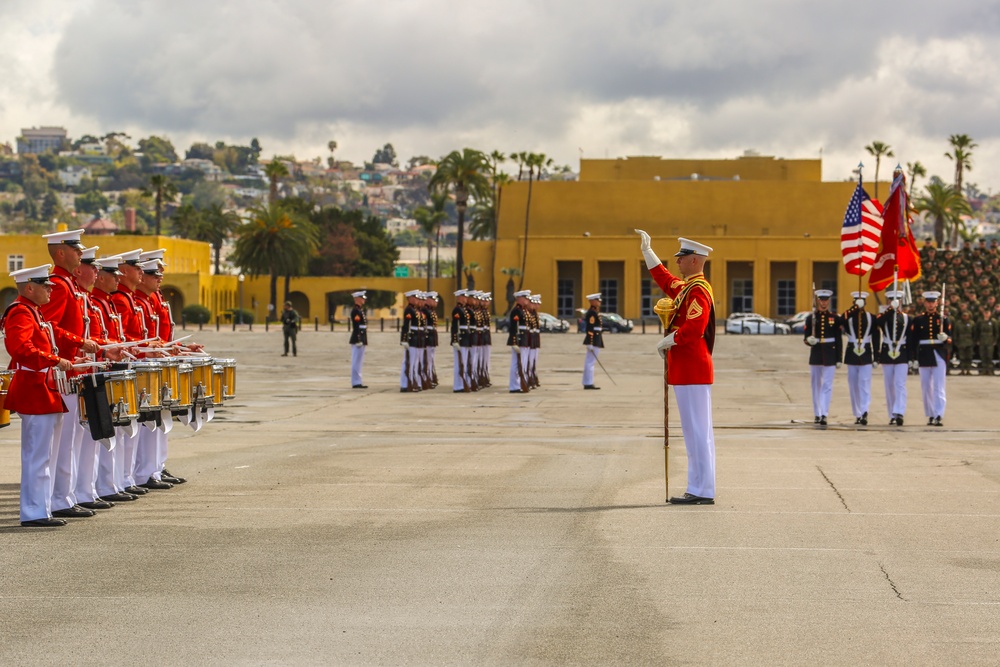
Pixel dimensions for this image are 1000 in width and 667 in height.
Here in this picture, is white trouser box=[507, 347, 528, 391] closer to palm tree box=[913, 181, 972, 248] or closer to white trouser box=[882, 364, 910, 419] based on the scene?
white trouser box=[882, 364, 910, 419]

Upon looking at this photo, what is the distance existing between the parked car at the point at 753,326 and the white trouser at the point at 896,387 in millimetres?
58304

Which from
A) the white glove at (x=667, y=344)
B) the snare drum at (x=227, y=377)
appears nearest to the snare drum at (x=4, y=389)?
the snare drum at (x=227, y=377)

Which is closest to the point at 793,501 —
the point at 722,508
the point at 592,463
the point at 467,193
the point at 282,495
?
the point at 722,508

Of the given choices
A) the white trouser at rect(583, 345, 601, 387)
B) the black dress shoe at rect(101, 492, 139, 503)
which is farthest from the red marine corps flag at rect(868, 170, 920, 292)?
the black dress shoe at rect(101, 492, 139, 503)

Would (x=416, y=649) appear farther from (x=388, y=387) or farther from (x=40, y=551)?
(x=388, y=387)

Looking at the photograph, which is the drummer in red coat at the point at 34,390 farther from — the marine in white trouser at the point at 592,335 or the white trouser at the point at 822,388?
the marine in white trouser at the point at 592,335

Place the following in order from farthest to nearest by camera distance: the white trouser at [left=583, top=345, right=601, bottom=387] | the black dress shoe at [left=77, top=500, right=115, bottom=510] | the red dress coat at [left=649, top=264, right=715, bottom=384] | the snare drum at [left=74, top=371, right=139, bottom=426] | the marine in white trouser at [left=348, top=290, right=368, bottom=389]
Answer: the marine in white trouser at [left=348, top=290, right=368, bottom=389] → the white trouser at [left=583, top=345, right=601, bottom=387] → the red dress coat at [left=649, top=264, right=715, bottom=384] → the black dress shoe at [left=77, top=500, right=115, bottom=510] → the snare drum at [left=74, top=371, right=139, bottom=426]

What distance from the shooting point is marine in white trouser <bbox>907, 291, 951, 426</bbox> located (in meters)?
21.9

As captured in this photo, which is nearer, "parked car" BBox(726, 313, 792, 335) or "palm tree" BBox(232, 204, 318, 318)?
"parked car" BBox(726, 313, 792, 335)

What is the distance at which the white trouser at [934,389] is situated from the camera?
2181 centimetres

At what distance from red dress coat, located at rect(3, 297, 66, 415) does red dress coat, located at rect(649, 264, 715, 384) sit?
17.1 feet

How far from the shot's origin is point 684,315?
12.5 m

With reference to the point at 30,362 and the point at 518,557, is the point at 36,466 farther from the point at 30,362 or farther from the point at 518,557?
the point at 518,557

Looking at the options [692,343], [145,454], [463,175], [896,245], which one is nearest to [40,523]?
[145,454]
